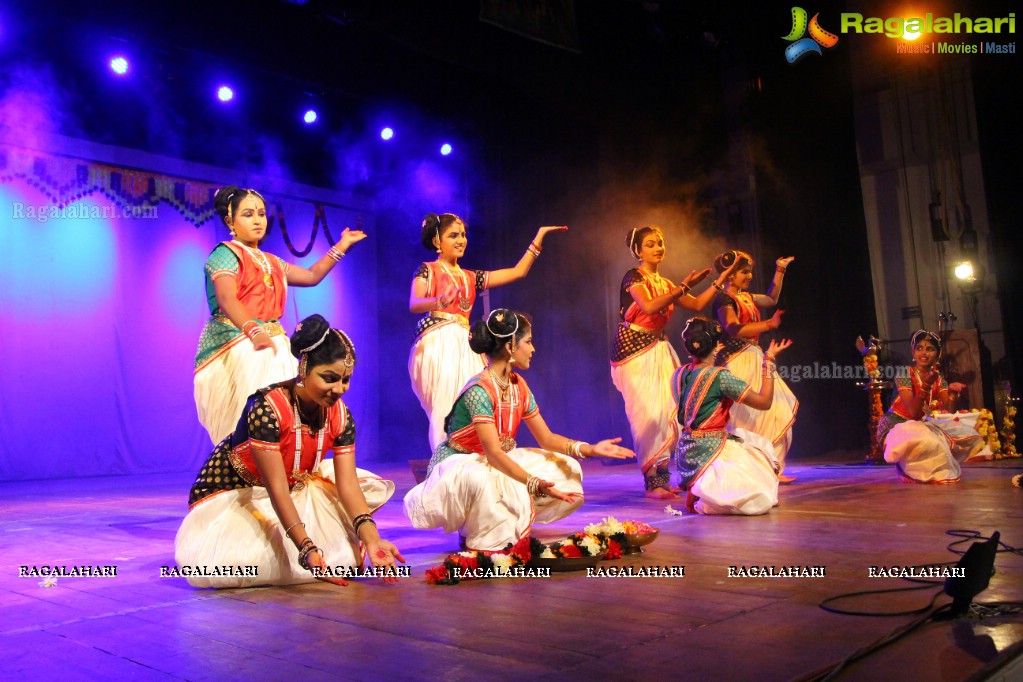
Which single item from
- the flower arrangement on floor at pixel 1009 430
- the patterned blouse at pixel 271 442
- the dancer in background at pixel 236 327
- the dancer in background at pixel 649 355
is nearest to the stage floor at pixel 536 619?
the patterned blouse at pixel 271 442

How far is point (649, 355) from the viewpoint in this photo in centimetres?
547

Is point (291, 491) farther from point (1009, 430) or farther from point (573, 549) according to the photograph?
point (1009, 430)

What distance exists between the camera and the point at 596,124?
8375 mm

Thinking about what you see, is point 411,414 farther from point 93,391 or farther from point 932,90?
point 932,90

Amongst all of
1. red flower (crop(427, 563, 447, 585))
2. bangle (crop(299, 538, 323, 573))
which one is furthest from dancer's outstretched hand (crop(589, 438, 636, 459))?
bangle (crop(299, 538, 323, 573))

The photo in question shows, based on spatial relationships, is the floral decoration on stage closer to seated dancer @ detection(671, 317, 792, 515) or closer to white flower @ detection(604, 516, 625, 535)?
white flower @ detection(604, 516, 625, 535)

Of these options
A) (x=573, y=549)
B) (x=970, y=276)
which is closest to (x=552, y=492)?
(x=573, y=549)

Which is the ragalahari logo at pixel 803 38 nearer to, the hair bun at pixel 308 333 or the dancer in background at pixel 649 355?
the dancer in background at pixel 649 355

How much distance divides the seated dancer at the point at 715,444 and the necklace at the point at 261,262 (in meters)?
2.06

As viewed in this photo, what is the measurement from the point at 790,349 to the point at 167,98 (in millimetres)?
6121

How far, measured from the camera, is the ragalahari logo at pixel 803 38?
7.78 metres

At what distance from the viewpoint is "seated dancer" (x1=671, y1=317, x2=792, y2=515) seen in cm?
407

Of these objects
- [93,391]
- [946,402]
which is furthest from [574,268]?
[93,391]

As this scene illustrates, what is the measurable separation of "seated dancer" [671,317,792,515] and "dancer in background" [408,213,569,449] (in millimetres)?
1108
